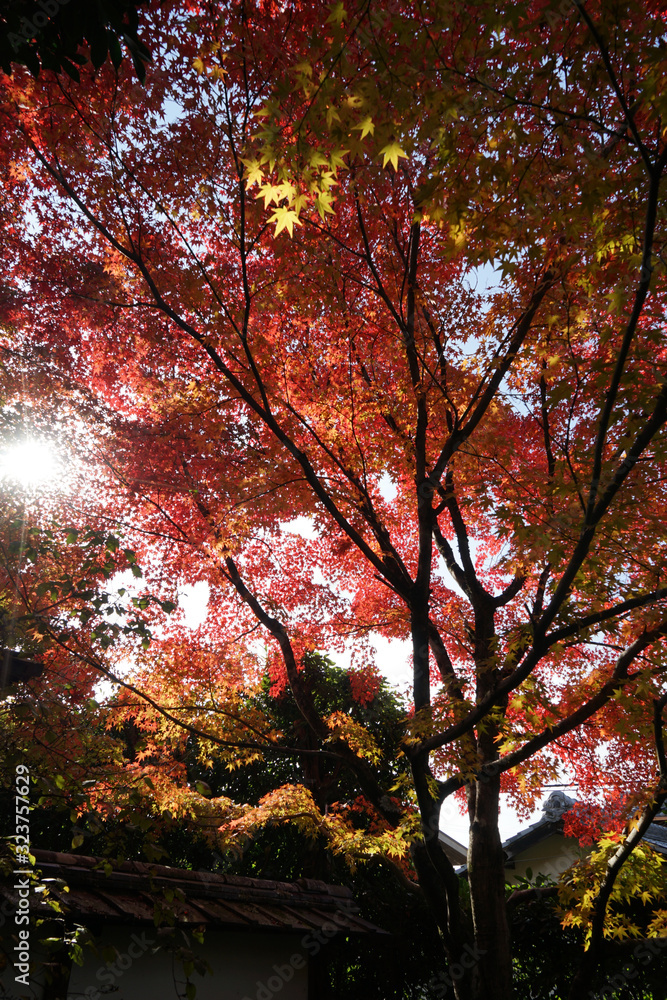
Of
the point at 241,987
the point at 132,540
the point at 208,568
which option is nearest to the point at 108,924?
the point at 241,987

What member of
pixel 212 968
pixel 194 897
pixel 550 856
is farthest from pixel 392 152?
pixel 550 856

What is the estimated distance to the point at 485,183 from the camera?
3.88 meters

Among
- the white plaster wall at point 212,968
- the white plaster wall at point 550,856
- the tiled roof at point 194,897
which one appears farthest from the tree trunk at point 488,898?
the white plaster wall at point 550,856

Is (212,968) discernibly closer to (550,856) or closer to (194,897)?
(194,897)

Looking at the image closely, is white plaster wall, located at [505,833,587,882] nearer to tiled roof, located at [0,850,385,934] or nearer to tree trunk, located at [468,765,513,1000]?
tiled roof, located at [0,850,385,934]

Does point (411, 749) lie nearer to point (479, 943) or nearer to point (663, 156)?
point (479, 943)

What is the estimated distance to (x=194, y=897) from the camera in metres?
6.27

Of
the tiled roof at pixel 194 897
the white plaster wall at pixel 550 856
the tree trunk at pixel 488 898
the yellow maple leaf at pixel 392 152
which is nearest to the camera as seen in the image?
the yellow maple leaf at pixel 392 152

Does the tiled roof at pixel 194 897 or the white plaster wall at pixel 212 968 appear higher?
the tiled roof at pixel 194 897

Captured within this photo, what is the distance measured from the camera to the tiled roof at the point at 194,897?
504 centimetres

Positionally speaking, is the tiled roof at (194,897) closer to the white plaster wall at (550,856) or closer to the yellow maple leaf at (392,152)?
the yellow maple leaf at (392,152)

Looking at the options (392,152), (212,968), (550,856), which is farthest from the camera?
(550,856)

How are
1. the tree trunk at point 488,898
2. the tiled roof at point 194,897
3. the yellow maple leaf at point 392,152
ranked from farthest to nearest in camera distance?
the tree trunk at point 488,898
the tiled roof at point 194,897
the yellow maple leaf at point 392,152

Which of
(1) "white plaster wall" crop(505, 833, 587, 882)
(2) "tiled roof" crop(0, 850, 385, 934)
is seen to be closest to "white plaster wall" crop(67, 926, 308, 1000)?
(2) "tiled roof" crop(0, 850, 385, 934)
